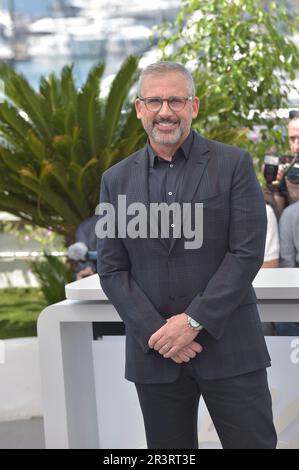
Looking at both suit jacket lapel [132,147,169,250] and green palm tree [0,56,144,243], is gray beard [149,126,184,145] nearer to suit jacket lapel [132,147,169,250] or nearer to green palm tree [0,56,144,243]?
suit jacket lapel [132,147,169,250]

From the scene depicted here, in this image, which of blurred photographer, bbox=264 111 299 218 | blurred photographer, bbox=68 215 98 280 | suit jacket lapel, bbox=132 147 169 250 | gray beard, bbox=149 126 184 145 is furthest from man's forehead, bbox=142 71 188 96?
blurred photographer, bbox=68 215 98 280

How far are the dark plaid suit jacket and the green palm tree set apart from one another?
423 centimetres

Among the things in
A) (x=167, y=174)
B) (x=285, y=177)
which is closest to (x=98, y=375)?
(x=167, y=174)

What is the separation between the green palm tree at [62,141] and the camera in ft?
22.5

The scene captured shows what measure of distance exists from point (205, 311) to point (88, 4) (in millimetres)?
17280

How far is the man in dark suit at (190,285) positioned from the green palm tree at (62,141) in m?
4.20

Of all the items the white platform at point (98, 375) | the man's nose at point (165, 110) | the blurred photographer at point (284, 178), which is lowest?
the white platform at point (98, 375)

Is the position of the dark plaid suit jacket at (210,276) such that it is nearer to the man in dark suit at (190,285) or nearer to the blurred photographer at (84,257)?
the man in dark suit at (190,285)

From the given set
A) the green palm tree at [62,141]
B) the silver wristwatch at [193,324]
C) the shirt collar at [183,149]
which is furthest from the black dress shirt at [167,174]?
the green palm tree at [62,141]

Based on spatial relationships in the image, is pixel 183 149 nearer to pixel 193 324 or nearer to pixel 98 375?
pixel 193 324

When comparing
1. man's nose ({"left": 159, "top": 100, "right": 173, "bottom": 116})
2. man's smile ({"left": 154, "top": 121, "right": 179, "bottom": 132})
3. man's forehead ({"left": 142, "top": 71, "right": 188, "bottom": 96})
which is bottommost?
man's smile ({"left": 154, "top": 121, "right": 179, "bottom": 132})

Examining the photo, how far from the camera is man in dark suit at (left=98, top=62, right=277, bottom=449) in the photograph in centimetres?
244
